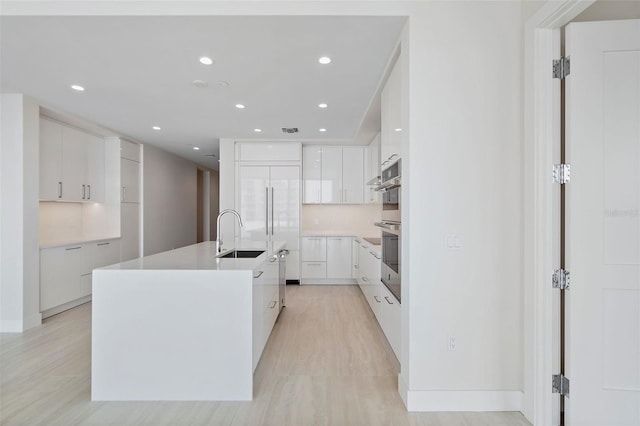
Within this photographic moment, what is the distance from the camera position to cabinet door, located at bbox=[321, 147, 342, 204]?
591 centimetres

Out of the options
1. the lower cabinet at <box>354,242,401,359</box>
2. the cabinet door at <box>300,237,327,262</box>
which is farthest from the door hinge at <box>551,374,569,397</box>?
the cabinet door at <box>300,237,327,262</box>

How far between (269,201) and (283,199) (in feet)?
0.80

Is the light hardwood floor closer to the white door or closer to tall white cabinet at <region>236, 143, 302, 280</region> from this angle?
the white door

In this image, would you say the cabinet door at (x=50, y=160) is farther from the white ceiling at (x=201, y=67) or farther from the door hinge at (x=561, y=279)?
the door hinge at (x=561, y=279)

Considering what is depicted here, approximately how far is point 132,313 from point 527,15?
3151 millimetres

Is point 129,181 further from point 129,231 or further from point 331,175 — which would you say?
point 331,175

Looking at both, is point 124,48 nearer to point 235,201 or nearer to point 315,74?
point 315,74

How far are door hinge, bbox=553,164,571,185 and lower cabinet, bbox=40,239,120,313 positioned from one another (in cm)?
495

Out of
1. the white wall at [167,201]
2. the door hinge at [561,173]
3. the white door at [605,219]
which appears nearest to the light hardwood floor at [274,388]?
the white door at [605,219]

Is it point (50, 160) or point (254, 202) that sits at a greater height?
point (50, 160)

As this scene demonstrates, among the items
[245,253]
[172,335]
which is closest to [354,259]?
[245,253]

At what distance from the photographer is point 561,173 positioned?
1835mm

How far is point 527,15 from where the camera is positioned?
1970 millimetres

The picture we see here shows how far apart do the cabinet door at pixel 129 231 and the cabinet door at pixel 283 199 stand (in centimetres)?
230
